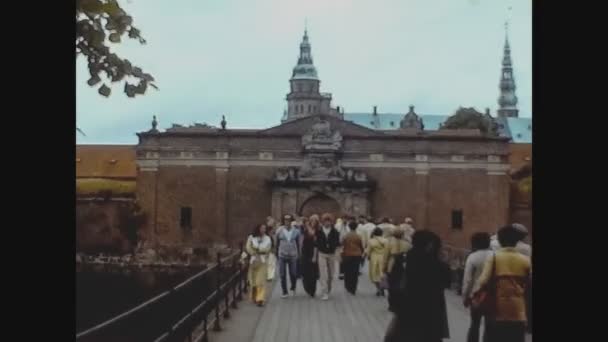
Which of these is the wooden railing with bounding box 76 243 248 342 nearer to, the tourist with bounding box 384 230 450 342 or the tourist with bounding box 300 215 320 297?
the tourist with bounding box 300 215 320 297

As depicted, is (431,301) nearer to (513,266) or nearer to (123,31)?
(513,266)

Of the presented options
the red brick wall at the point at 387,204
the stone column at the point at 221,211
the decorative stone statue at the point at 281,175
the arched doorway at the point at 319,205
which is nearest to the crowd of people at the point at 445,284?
the red brick wall at the point at 387,204

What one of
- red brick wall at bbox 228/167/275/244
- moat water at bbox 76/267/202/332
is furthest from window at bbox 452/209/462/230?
moat water at bbox 76/267/202/332

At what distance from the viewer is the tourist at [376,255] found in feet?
16.1

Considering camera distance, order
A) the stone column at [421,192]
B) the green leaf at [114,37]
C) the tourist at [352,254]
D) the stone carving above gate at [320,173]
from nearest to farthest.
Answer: the green leaf at [114,37] < the stone column at [421,192] < the tourist at [352,254] < the stone carving above gate at [320,173]

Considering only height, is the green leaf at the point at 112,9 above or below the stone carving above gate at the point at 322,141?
above

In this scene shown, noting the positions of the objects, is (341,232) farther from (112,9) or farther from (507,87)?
(112,9)

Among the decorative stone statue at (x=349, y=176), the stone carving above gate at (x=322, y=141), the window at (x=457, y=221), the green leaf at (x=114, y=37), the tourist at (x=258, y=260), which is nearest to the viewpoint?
the green leaf at (x=114, y=37)

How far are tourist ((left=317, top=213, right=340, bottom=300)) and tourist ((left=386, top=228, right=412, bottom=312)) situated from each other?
49.0 inches

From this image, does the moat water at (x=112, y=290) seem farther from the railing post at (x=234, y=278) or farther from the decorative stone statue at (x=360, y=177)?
the decorative stone statue at (x=360, y=177)

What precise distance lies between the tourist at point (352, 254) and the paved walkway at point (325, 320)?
42 centimetres

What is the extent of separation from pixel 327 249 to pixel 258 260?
0.45 meters
